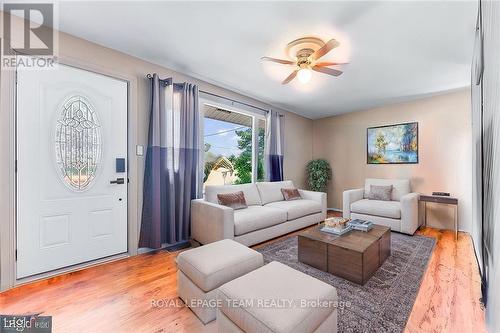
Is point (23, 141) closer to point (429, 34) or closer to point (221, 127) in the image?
point (221, 127)

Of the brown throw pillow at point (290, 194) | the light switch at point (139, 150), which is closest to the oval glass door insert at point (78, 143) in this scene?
the light switch at point (139, 150)

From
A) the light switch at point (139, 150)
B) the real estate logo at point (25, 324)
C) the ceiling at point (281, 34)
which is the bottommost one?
the real estate logo at point (25, 324)

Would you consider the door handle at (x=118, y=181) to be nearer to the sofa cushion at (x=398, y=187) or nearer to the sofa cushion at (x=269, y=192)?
the sofa cushion at (x=269, y=192)

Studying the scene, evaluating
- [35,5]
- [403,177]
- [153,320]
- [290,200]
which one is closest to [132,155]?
[35,5]

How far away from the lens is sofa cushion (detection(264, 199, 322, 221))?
3.49 m

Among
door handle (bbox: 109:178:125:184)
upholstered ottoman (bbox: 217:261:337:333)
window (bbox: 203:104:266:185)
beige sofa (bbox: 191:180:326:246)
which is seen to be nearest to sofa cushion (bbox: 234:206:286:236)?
beige sofa (bbox: 191:180:326:246)

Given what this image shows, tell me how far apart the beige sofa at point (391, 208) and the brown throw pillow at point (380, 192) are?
3.8 inches

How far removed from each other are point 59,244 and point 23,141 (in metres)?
1.08

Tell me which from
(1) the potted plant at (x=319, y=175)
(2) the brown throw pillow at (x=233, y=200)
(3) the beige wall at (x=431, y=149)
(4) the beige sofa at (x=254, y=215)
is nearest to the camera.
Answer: (4) the beige sofa at (x=254, y=215)

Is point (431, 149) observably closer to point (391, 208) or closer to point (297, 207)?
point (391, 208)

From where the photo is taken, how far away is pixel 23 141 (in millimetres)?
2070

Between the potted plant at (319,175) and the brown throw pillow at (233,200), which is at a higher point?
the potted plant at (319,175)

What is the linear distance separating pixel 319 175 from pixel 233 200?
2944mm

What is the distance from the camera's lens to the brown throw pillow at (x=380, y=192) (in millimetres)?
4045
